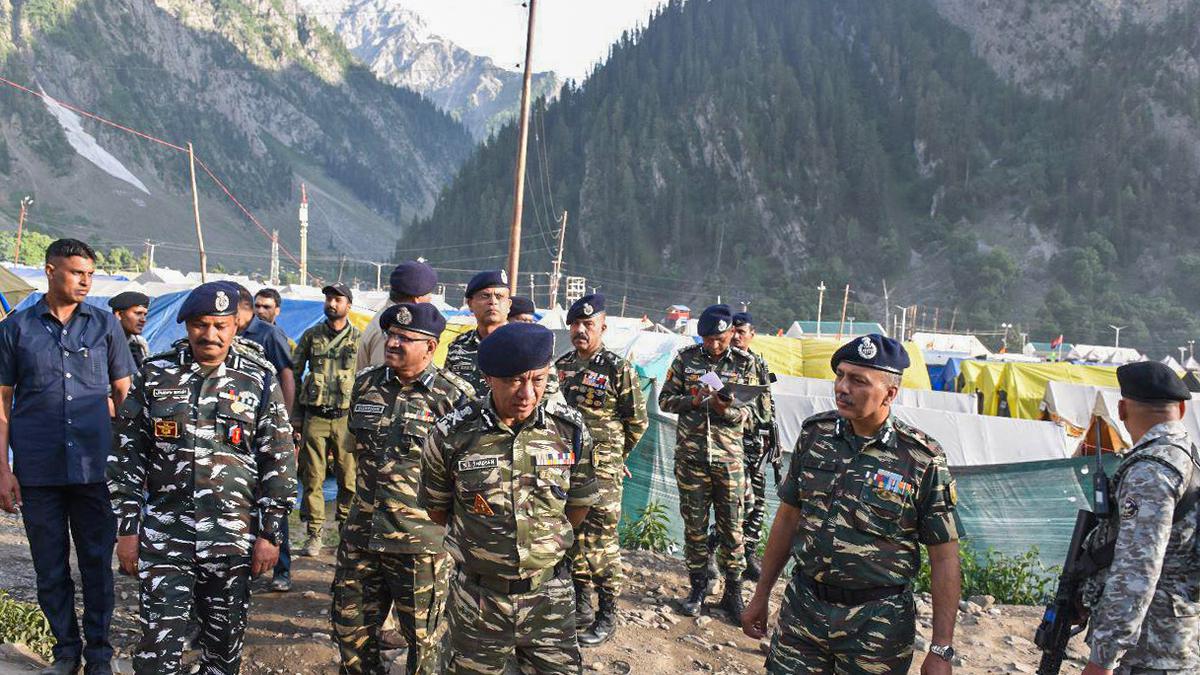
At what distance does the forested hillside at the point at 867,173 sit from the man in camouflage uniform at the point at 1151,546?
3150 inches

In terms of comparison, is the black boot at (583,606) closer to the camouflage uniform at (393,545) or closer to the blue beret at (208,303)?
the camouflage uniform at (393,545)

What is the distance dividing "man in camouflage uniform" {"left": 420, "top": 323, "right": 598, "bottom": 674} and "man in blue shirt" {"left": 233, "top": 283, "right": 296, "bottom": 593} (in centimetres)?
295

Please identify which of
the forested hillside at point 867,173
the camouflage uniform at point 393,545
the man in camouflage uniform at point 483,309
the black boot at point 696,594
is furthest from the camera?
the forested hillside at point 867,173

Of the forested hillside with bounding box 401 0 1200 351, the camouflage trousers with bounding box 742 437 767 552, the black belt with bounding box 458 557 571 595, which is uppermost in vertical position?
the forested hillside with bounding box 401 0 1200 351

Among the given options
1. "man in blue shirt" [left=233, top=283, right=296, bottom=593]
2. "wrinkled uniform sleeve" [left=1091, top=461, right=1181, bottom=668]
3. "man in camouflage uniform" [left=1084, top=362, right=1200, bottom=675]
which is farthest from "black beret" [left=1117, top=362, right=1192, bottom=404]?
"man in blue shirt" [left=233, top=283, right=296, bottom=593]

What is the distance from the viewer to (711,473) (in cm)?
559

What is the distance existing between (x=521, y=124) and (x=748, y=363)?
29.5 ft

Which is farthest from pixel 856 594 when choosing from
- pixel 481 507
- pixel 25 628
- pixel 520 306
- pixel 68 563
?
pixel 25 628

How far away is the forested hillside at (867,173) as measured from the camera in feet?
284

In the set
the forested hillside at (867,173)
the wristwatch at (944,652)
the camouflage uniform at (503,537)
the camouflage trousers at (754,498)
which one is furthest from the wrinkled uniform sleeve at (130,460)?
the forested hillside at (867,173)

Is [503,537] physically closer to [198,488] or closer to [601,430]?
[198,488]

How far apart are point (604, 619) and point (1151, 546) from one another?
304 cm

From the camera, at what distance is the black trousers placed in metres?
3.87

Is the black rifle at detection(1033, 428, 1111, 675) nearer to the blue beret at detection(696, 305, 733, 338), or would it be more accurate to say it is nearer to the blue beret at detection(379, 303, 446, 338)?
the blue beret at detection(379, 303, 446, 338)
